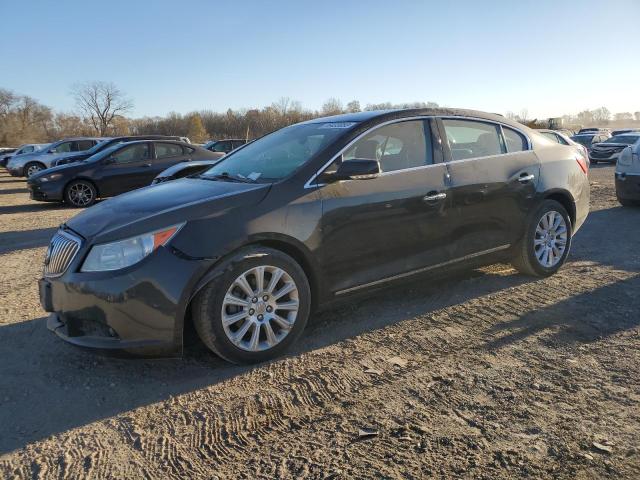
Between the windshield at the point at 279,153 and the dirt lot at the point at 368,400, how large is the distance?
1.30 metres

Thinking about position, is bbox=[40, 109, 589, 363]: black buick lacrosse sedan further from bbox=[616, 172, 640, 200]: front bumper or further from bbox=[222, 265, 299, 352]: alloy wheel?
bbox=[616, 172, 640, 200]: front bumper

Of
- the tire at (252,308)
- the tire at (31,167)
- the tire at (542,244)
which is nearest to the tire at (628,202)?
the tire at (542,244)

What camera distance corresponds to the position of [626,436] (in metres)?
2.52

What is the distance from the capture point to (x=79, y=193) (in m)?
12.3

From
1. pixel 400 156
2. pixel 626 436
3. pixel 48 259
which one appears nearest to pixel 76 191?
pixel 48 259

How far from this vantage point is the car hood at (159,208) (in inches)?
128

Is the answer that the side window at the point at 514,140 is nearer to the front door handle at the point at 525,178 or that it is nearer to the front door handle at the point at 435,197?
the front door handle at the point at 525,178

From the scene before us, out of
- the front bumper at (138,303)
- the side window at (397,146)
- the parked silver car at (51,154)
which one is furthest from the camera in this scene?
the parked silver car at (51,154)

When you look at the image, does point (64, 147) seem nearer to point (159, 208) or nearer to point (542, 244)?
point (159, 208)

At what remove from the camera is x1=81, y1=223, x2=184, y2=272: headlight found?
316 cm

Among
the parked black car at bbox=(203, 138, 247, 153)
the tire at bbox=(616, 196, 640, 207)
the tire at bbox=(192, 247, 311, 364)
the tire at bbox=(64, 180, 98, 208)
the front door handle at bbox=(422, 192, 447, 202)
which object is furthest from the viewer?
the parked black car at bbox=(203, 138, 247, 153)

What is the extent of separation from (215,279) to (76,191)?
414 inches

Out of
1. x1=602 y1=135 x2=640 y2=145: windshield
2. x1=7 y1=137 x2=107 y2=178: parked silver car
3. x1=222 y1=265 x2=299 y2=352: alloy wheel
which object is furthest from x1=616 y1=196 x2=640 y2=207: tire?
x1=7 y1=137 x2=107 y2=178: parked silver car

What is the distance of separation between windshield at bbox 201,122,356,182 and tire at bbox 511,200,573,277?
2.14 meters
